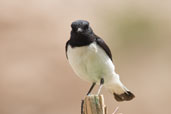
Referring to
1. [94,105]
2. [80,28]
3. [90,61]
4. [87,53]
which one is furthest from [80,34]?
[94,105]

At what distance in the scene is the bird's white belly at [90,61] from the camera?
866 cm

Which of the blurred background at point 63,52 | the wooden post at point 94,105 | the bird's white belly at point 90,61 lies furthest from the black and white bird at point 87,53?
the blurred background at point 63,52

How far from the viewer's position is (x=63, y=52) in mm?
16953

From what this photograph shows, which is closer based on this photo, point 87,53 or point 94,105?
point 94,105

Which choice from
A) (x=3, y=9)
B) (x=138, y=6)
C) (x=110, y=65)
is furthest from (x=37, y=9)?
(x=110, y=65)

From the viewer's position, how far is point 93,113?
717cm

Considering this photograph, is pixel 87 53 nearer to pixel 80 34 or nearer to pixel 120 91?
pixel 80 34

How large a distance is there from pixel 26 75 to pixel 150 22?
15.3 ft

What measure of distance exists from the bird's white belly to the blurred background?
222 inches

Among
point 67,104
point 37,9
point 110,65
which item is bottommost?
point 67,104

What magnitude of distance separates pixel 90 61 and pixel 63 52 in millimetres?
8301

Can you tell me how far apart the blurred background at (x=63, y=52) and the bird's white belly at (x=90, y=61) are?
564 cm

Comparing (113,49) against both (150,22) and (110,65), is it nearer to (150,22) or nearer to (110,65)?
(150,22)

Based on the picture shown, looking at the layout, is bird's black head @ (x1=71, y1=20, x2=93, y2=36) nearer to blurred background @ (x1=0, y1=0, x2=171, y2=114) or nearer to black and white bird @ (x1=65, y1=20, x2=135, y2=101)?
black and white bird @ (x1=65, y1=20, x2=135, y2=101)
